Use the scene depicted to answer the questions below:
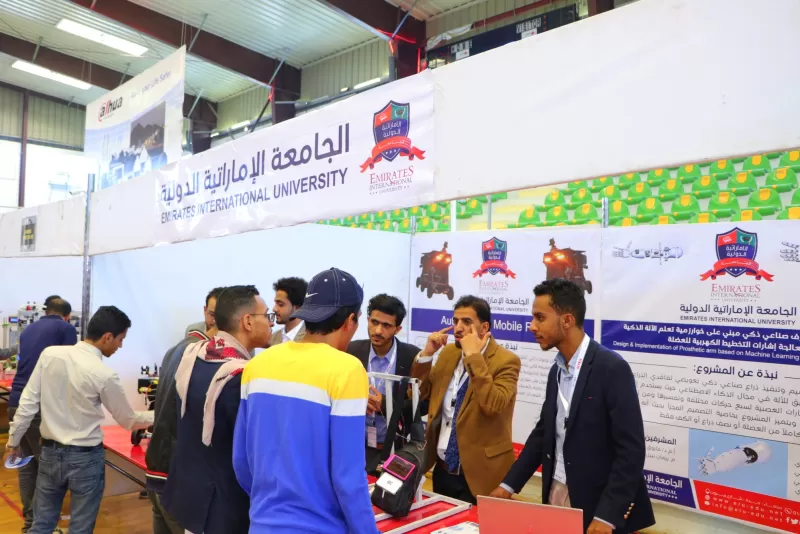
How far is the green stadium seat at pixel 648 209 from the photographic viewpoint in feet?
15.5

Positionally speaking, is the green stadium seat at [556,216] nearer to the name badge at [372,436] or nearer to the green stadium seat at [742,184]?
the green stadium seat at [742,184]

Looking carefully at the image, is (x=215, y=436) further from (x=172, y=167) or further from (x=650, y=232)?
(x=650, y=232)

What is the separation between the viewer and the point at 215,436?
71.9 inches

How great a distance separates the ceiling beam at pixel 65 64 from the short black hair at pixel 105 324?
308 inches

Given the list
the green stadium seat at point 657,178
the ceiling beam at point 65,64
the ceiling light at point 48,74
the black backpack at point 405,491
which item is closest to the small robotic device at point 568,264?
the green stadium seat at point 657,178

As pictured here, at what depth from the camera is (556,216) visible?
5.55 meters

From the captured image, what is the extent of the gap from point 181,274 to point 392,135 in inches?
118

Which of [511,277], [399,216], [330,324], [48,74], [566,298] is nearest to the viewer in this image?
[330,324]

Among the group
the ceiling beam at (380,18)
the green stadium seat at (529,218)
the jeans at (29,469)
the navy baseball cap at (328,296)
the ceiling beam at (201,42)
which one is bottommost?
the jeans at (29,469)

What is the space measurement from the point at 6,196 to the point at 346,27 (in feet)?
24.6

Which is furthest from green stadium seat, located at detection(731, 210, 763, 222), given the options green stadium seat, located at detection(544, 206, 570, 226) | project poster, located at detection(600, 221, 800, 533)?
green stadium seat, located at detection(544, 206, 570, 226)

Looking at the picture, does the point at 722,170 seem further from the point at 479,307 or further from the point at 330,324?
the point at 330,324

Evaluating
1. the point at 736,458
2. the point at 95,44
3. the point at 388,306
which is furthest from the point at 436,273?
the point at 95,44

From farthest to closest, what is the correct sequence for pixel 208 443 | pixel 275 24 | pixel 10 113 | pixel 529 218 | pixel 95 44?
pixel 10 113 → pixel 95 44 → pixel 275 24 → pixel 529 218 → pixel 208 443
